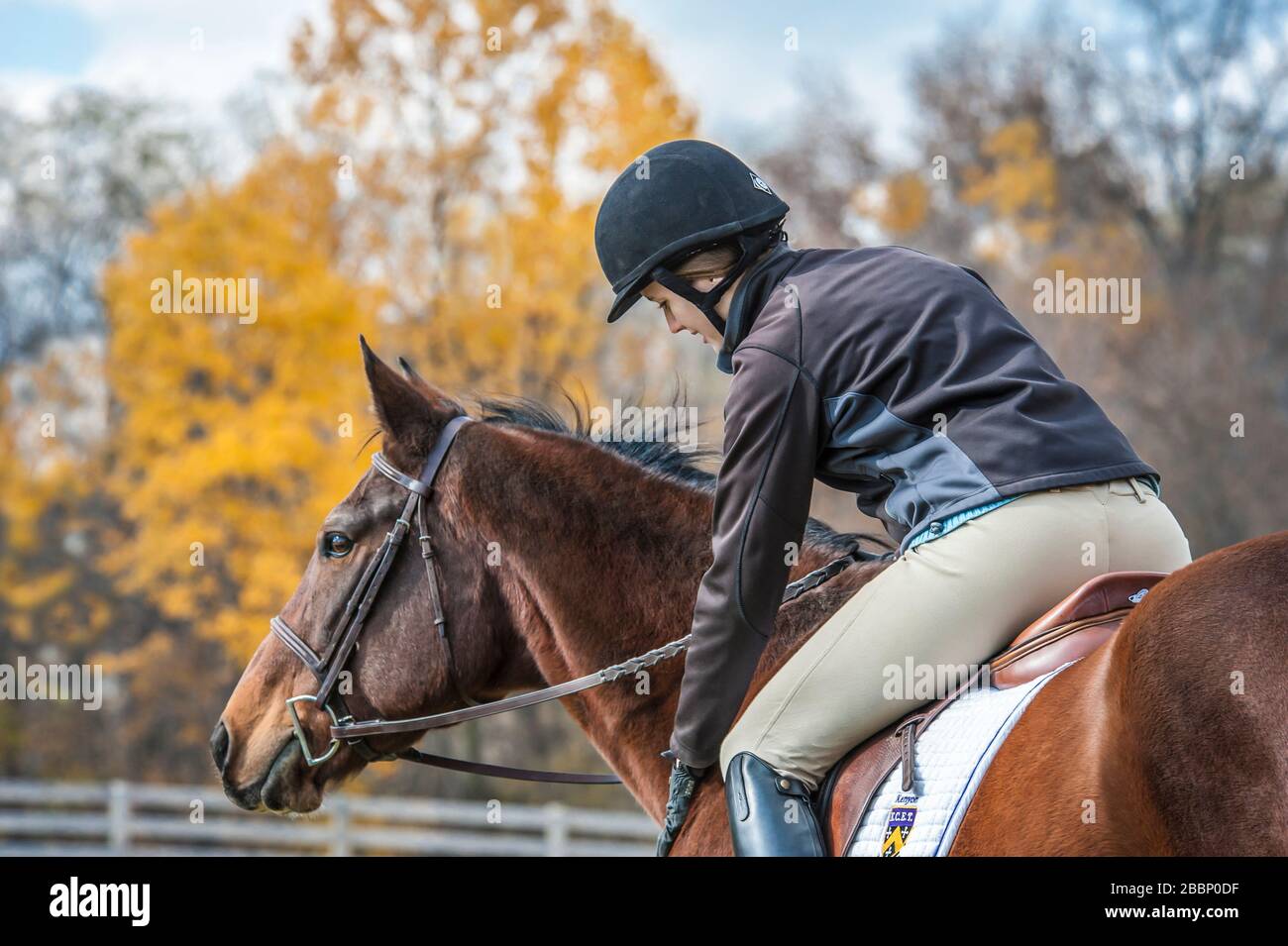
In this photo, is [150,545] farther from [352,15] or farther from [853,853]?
[853,853]

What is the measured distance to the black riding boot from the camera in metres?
2.58

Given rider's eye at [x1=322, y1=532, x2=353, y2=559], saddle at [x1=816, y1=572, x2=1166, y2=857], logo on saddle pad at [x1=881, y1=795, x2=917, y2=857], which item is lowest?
logo on saddle pad at [x1=881, y1=795, x2=917, y2=857]

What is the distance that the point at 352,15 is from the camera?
44.9 feet

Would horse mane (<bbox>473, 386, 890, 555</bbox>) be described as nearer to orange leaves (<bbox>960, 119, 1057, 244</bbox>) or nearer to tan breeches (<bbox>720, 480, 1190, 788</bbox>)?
tan breeches (<bbox>720, 480, 1190, 788</bbox>)

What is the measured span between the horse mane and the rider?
1.57 ft

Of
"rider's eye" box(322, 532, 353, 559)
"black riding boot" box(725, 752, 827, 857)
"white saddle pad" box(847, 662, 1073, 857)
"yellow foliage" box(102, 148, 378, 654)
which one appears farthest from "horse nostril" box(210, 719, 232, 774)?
"yellow foliage" box(102, 148, 378, 654)

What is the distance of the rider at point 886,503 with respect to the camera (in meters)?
2.61

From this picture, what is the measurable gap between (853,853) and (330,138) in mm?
13018

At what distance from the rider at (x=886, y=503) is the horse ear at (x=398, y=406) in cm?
119

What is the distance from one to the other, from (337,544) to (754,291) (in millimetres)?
1598

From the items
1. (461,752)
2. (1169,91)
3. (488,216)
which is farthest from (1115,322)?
(461,752)

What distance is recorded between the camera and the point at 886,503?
294 cm

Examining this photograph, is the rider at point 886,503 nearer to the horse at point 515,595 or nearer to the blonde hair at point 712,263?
the blonde hair at point 712,263

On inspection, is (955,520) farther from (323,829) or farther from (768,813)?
(323,829)
